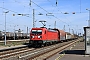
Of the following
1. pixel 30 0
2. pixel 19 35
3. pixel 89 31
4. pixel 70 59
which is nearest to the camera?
pixel 70 59

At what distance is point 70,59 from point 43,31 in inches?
709

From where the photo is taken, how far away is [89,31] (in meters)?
20.1

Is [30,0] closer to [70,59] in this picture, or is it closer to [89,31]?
[89,31]

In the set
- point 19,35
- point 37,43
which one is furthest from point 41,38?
point 19,35

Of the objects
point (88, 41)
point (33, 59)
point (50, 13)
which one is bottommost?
point (33, 59)

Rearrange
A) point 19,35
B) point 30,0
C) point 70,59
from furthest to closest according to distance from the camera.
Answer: point 19,35 < point 30,0 < point 70,59

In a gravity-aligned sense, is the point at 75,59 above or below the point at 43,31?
below

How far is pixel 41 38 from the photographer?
34.1 metres

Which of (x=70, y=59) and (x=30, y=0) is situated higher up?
(x=30, y=0)

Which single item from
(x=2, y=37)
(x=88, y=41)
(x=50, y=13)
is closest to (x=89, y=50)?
(x=88, y=41)

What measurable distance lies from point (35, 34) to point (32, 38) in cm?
79

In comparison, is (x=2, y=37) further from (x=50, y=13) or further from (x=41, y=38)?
(x=41, y=38)

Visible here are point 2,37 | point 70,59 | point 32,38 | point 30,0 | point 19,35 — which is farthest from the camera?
point 19,35

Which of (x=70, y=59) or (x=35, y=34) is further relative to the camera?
(x=35, y=34)
